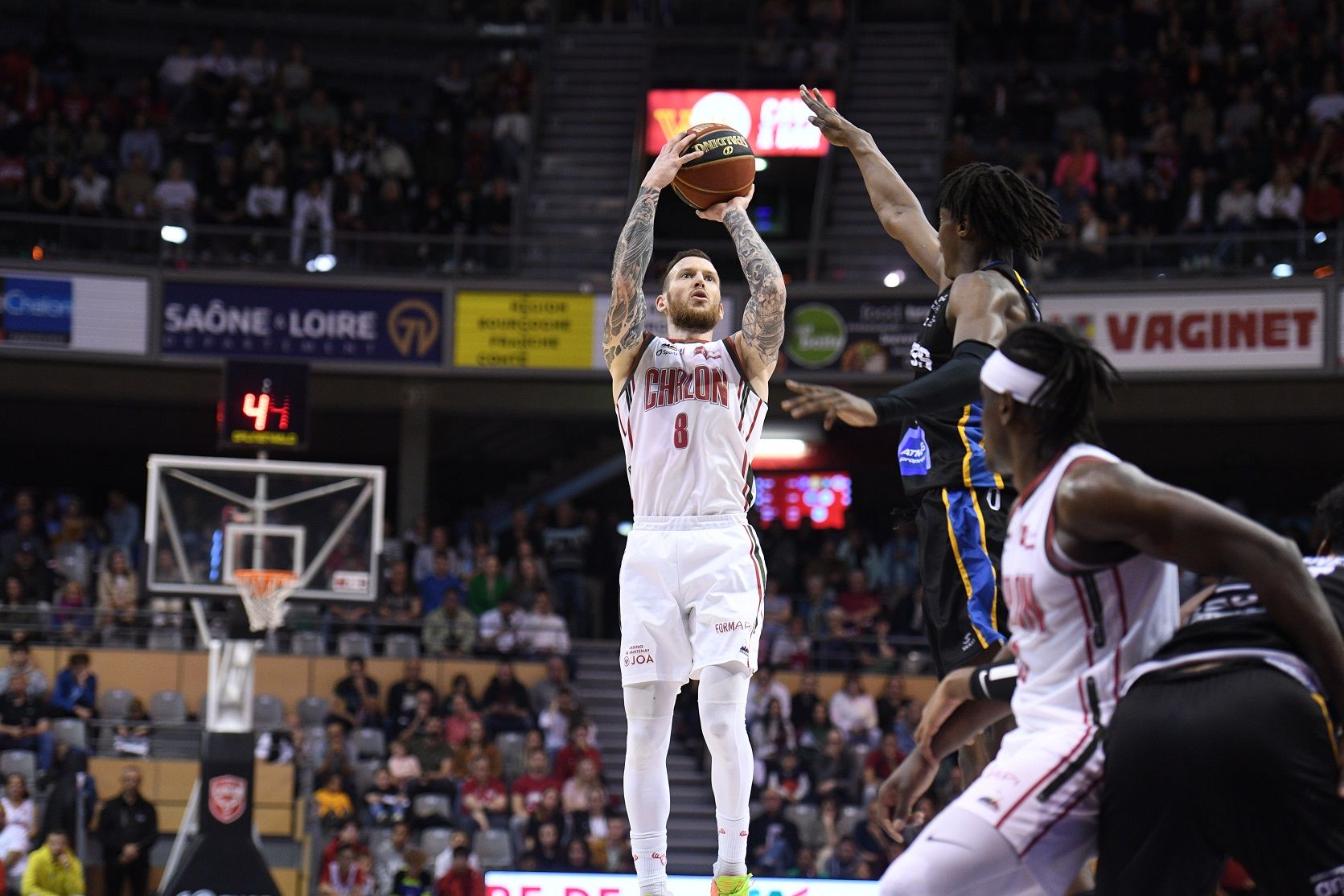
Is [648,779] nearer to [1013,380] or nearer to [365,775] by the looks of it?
[1013,380]

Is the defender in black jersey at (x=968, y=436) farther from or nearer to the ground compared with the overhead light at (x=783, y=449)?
nearer to the ground

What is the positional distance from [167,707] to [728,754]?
39.7 feet

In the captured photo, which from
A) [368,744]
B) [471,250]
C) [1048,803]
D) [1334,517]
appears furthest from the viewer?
[471,250]

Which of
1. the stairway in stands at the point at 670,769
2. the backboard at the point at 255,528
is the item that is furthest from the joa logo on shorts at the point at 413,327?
the backboard at the point at 255,528

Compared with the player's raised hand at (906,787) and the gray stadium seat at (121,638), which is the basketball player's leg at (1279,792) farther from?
the gray stadium seat at (121,638)

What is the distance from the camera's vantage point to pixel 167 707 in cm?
1650

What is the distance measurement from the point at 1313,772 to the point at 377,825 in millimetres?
12389

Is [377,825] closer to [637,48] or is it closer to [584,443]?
[584,443]

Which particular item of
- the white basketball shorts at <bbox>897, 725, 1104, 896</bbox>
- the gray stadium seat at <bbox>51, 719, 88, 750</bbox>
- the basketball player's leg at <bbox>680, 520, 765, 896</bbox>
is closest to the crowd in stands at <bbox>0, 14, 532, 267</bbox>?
the gray stadium seat at <bbox>51, 719, 88, 750</bbox>

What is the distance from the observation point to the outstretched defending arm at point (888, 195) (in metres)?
6.08

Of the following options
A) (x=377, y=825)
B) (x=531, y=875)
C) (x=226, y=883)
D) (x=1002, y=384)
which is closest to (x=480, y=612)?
(x=377, y=825)

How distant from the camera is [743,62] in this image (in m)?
25.2

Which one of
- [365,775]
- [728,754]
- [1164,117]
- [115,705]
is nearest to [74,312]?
[115,705]

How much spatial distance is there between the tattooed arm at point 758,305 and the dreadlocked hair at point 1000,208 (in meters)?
0.94
